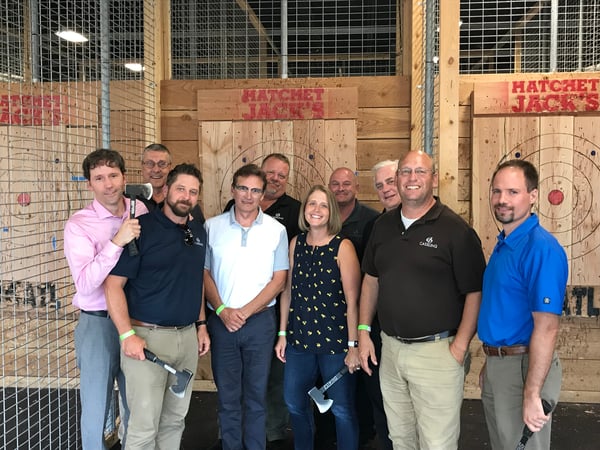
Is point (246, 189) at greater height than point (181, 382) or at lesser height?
greater

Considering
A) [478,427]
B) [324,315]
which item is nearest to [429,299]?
[324,315]

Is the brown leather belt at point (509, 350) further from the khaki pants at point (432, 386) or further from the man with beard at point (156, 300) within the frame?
the man with beard at point (156, 300)

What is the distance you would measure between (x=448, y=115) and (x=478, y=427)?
Answer: 1.95m

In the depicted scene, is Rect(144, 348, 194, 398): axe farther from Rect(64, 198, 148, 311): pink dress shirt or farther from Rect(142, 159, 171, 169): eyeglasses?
Rect(142, 159, 171, 169): eyeglasses

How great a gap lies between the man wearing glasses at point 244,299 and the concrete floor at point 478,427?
59cm

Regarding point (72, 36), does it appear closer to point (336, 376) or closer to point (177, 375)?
point (177, 375)

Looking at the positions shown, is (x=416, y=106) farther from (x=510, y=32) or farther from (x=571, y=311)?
(x=571, y=311)

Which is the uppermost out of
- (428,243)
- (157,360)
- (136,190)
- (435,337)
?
(136,190)

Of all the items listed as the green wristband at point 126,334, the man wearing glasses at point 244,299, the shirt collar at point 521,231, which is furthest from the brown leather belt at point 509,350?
the green wristband at point 126,334

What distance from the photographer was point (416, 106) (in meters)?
3.64

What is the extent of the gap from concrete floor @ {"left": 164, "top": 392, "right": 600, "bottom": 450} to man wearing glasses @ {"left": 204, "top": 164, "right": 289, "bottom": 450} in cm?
59

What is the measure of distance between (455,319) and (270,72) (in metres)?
2.71

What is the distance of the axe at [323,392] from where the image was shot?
2.51 m

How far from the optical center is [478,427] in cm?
337
